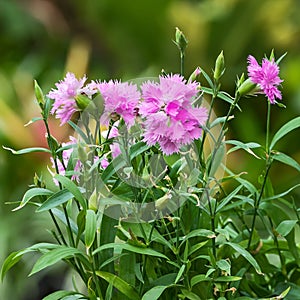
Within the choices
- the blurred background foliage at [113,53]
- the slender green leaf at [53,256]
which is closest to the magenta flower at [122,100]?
the slender green leaf at [53,256]

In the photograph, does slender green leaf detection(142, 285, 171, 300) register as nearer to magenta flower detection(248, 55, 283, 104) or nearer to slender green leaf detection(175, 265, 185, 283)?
slender green leaf detection(175, 265, 185, 283)

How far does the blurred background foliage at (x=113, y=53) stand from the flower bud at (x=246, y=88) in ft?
3.55

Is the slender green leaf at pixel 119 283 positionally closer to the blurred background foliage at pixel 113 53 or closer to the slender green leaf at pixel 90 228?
the slender green leaf at pixel 90 228

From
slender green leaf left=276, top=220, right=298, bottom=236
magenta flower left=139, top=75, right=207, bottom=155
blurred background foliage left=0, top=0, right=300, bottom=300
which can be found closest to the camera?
magenta flower left=139, top=75, right=207, bottom=155

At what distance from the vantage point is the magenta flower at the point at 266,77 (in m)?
0.50

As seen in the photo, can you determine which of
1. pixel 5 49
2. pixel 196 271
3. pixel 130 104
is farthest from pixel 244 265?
pixel 5 49

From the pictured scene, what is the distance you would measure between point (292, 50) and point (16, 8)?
137 cm

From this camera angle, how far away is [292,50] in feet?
9.19

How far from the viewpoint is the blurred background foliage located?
173cm

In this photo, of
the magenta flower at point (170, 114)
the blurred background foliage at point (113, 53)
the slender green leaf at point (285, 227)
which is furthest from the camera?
the blurred background foliage at point (113, 53)

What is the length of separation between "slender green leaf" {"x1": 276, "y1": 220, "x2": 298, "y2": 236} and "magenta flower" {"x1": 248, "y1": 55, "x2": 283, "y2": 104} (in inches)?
5.6

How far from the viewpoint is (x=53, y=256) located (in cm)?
50

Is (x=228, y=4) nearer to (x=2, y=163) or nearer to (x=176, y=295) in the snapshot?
(x=2, y=163)

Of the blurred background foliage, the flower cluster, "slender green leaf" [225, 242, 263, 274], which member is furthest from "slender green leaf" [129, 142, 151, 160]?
the blurred background foliage
